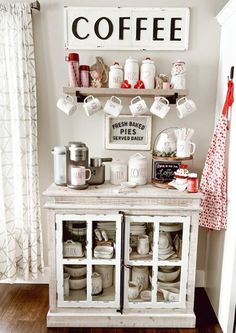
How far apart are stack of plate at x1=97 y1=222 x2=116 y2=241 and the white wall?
0.54 meters

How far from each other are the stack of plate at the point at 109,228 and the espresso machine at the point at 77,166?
25 centimetres

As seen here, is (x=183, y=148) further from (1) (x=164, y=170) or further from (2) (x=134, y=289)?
(2) (x=134, y=289)

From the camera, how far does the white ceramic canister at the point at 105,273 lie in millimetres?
1791

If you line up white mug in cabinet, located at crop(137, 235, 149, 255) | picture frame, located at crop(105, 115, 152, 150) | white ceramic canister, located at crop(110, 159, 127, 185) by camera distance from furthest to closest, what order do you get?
picture frame, located at crop(105, 115, 152, 150)
white ceramic canister, located at crop(110, 159, 127, 185)
white mug in cabinet, located at crop(137, 235, 149, 255)

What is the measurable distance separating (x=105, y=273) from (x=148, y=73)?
129 centimetres

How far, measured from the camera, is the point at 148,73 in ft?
5.87

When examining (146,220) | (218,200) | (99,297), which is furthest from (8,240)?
(218,200)

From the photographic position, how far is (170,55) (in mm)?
1926

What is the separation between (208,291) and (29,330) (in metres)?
1.25

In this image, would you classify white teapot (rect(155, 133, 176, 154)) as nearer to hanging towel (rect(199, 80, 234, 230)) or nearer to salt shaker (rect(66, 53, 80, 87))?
hanging towel (rect(199, 80, 234, 230))

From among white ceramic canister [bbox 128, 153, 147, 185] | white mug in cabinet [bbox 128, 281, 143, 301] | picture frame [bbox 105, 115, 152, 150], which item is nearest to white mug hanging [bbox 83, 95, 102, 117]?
picture frame [bbox 105, 115, 152, 150]

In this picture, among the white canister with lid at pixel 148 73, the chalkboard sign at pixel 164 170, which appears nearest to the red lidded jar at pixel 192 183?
the chalkboard sign at pixel 164 170

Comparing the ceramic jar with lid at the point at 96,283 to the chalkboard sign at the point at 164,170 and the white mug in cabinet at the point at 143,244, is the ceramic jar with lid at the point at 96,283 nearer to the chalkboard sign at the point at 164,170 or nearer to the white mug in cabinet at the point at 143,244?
the white mug in cabinet at the point at 143,244

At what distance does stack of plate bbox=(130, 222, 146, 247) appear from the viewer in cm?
173
